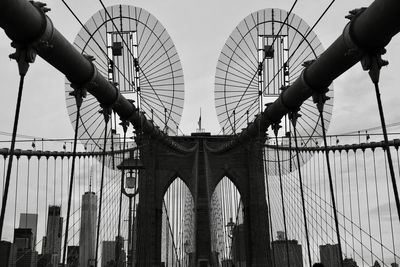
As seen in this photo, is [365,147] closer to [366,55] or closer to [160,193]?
[160,193]

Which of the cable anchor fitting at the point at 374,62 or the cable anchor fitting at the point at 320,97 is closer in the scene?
the cable anchor fitting at the point at 374,62

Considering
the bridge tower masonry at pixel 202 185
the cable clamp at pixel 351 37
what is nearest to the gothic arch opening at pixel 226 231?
the bridge tower masonry at pixel 202 185

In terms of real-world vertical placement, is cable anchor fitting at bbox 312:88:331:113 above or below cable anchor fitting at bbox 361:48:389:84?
above

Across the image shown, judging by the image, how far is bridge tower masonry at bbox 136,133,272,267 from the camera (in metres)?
42.3

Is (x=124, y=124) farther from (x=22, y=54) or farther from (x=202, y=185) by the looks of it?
(x=202, y=185)

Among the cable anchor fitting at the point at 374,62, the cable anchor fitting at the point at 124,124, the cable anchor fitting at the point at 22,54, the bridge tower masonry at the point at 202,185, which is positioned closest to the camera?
the cable anchor fitting at the point at 22,54

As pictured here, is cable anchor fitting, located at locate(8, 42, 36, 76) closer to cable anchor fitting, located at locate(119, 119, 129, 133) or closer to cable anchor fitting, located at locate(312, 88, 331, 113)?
cable anchor fitting, located at locate(312, 88, 331, 113)

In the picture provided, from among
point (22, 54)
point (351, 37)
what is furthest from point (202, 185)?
point (22, 54)

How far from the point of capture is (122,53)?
94.6 ft

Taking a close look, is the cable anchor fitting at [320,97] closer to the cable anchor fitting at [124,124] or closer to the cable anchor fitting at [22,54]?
the cable anchor fitting at [22,54]

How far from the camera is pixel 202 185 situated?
43562 mm

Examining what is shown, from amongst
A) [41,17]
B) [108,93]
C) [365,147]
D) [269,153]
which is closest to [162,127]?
[269,153]

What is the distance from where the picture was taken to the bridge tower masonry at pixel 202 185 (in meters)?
42.3

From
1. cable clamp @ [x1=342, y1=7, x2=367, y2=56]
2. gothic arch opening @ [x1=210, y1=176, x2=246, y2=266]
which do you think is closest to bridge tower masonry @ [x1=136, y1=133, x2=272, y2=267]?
gothic arch opening @ [x1=210, y1=176, x2=246, y2=266]
